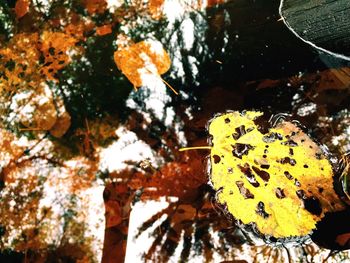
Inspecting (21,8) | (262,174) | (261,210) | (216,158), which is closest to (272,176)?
(262,174)

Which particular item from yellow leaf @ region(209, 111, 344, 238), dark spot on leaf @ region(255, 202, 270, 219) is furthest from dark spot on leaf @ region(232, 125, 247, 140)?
dark spot on leaf @ region(255, 202, 270, 219)

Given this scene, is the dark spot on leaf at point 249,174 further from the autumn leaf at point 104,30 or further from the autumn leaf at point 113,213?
the autumn leaf at point 104,30

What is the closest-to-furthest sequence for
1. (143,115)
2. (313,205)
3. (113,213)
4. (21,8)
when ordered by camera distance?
(313,205) → (113,213) → (143,115) → (21,8)

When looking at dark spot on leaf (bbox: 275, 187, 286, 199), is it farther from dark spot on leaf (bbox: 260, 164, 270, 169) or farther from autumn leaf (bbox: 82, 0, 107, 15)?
autumn leaf (bbox: 82, 0, 107, 15)

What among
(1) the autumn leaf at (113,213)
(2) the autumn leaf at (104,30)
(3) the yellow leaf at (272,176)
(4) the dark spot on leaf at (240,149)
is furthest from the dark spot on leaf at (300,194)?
(2) the autumn leaf at (104,30)

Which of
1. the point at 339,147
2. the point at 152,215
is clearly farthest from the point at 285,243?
the point at 152,215

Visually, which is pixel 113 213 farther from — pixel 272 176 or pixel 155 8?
pixel 155 8

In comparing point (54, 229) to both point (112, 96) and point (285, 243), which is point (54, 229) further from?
point (285, 243)
